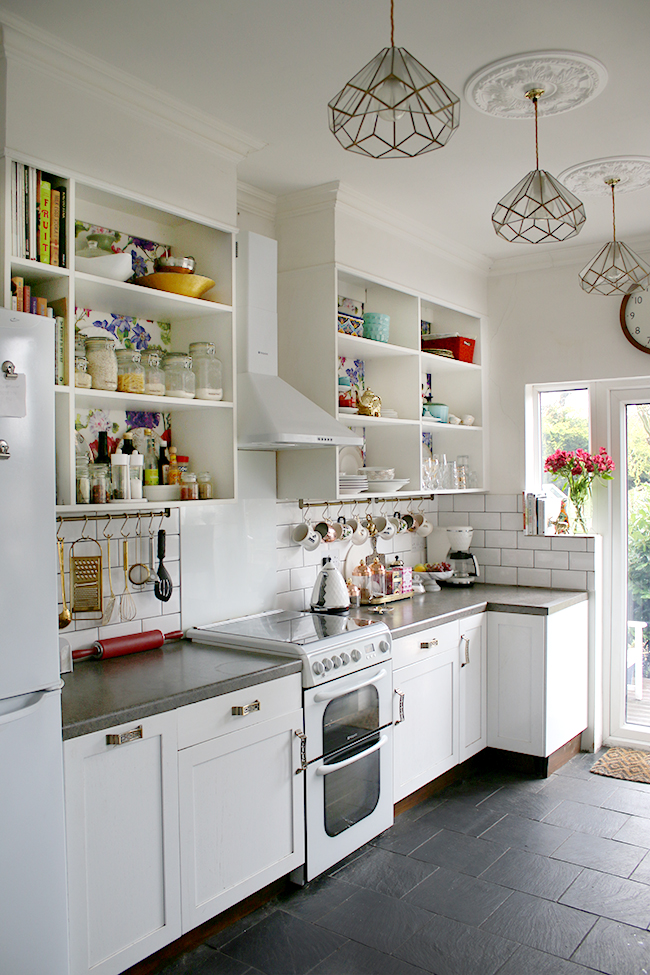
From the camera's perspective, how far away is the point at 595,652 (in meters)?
4.32

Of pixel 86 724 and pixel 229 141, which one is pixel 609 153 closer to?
pixel 229 141

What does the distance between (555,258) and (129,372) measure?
2789 millimetres

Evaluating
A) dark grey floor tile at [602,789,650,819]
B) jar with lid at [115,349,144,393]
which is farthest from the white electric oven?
dark grey floor tile at [602,789,650,819]

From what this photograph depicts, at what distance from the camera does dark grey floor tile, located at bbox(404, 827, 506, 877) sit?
3.01 meters

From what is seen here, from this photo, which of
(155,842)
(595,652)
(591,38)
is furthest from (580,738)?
(591,38)

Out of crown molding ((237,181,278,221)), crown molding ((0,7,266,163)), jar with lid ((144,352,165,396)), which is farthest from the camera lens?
crown molding ((237,181,278,221))

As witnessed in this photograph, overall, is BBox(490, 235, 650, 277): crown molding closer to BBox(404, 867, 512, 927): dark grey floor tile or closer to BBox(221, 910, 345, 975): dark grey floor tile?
BBox(404, 867, 512, 927): dark grey floor tile

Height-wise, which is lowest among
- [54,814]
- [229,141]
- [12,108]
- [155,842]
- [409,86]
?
[155,842]

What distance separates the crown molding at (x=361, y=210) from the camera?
3.44 m

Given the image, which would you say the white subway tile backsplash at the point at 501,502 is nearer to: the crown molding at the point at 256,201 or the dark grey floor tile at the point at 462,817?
the dark grey floor tile at the point at 462,817

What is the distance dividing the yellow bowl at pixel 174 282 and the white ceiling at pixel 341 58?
58 cm

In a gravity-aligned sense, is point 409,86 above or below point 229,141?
below

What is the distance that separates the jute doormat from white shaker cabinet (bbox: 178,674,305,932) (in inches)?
77.0

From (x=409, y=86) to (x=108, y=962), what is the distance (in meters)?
2.36
